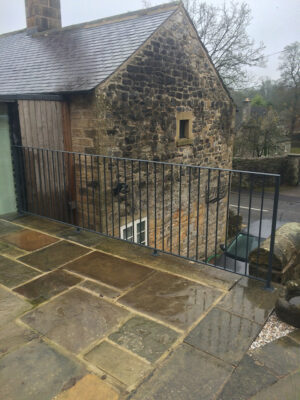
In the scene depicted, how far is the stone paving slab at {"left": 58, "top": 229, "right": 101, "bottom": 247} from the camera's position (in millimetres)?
4453

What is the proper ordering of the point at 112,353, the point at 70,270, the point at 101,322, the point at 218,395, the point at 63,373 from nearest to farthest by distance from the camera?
the point at 218,395, the point at 63,373, the point at 112,353, the point at 101,322, the point at 70,270

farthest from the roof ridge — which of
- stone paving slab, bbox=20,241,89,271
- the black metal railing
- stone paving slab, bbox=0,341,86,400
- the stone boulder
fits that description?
stone paving slab, bbox=0,341,86,400

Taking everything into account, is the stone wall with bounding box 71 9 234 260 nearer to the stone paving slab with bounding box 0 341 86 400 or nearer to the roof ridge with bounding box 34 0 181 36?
the roof ridge with bounding box 34 0 181 36

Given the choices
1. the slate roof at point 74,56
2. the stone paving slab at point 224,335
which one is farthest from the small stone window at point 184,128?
the stone paving slab at point 224,335

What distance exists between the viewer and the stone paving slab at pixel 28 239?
4.34 m

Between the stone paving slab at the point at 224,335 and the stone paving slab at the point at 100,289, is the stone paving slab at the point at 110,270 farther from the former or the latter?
the stone paving slab at the point at 224,335

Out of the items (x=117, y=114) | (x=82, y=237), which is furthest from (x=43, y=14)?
(x=82, y=237)

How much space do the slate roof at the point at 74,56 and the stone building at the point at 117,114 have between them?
0.04 meters

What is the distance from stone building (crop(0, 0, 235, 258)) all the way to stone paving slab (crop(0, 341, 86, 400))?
7.41ft

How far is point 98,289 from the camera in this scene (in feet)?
10.7

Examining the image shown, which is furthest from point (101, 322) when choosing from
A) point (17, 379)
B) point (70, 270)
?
point (70, 270)

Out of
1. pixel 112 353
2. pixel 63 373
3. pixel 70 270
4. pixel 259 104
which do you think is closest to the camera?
pixel 63 373

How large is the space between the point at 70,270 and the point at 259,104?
45.2 meters

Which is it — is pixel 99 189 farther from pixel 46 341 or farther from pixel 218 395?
pixel 218 395
